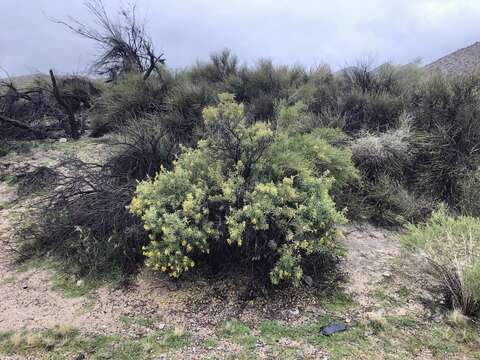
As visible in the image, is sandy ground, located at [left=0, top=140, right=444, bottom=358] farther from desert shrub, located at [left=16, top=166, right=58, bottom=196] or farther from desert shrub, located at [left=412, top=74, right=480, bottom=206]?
desert shrub, located at [left=412, top=74, right=480, bottom=206]

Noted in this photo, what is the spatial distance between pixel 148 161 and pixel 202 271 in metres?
3.09

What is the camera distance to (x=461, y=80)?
8.27m

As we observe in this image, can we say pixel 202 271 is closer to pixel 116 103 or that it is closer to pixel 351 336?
pixel 351 336

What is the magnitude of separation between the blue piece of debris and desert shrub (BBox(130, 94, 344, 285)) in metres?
0.56

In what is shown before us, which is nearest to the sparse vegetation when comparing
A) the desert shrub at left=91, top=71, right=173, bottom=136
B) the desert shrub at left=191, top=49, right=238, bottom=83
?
the desert shrub at left=91, top=71, right=173, bottom=136

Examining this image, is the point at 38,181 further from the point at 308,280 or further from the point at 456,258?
the point at 456,258

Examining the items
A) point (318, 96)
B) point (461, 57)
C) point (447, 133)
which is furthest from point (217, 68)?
point (461, 57)

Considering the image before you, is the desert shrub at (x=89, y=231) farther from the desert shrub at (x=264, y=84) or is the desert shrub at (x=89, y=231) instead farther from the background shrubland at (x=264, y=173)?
the desert shrub at (x=264, y=84)

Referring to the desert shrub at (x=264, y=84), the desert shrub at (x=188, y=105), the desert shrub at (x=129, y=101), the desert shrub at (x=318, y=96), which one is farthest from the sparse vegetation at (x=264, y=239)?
the desert shrub at (x=129, y=101)

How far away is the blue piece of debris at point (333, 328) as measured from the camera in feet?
12.0

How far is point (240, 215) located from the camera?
4.26 m

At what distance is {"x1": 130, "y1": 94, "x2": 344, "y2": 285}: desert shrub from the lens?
4176 mm

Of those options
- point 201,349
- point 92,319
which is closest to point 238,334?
point 201,349

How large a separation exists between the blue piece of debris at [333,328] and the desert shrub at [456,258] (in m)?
1.23
